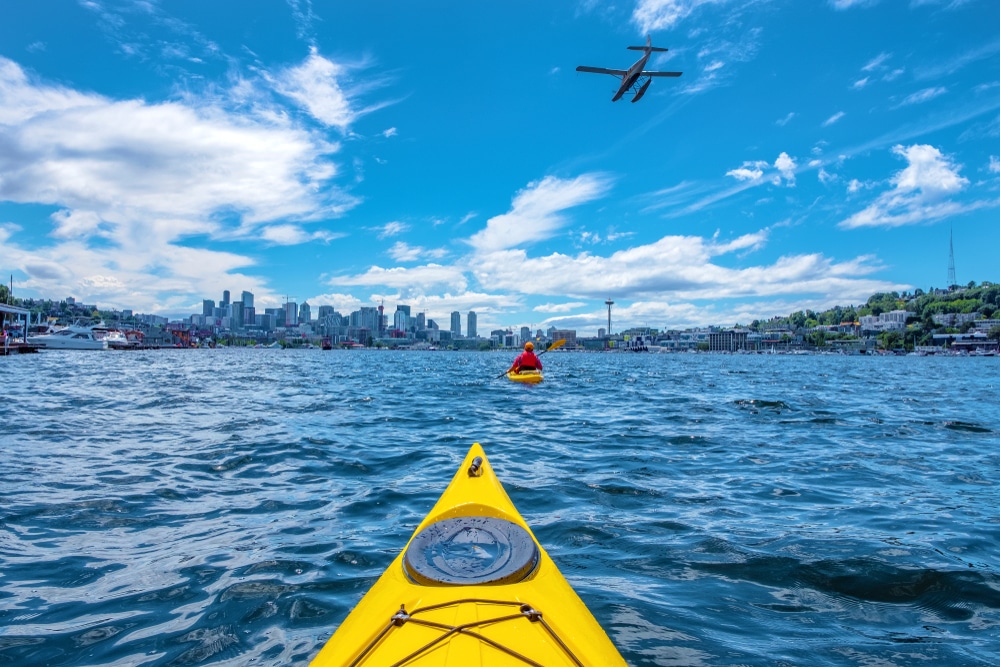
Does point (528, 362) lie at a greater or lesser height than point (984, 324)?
lesser

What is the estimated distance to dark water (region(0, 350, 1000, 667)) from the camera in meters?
3.76

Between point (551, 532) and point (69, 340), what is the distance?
326 ft

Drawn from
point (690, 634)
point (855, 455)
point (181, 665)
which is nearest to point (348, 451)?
point (181, 665)

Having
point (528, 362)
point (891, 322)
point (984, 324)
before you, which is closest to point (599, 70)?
point (528, 362)

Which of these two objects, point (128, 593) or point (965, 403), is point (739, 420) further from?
point (128, 593)

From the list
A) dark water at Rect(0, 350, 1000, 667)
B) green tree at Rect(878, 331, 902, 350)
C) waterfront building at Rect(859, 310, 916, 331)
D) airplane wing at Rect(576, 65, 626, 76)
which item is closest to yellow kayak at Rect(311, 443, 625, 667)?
dark water at Rect(0, 350, 1000, 667)

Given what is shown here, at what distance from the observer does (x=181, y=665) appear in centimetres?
337

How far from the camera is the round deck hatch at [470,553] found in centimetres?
307

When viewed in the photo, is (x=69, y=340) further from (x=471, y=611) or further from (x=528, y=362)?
(x=471, y=611)

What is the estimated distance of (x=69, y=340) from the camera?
260ft

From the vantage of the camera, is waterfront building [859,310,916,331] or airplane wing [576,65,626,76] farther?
waterfront building [859,310,916,331]

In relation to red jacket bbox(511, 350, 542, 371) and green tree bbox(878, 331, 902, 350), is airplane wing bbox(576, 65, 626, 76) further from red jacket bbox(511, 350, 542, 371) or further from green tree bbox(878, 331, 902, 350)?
green tree bbox(878, 331, 902, 350)

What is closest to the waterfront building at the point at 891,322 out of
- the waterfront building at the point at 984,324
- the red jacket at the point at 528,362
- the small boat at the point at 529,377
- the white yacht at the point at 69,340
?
the waterfront building at the point at 984,324

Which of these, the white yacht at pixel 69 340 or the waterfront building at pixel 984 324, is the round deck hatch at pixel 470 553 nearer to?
the white yacht at pixel 69 340
